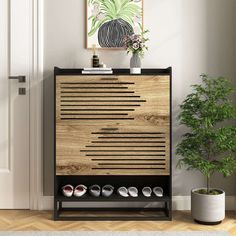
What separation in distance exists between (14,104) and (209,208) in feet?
5.61

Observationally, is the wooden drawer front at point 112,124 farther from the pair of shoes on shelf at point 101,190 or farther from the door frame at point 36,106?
the door frame at point 36,106

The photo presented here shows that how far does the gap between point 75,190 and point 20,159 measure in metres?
0.54

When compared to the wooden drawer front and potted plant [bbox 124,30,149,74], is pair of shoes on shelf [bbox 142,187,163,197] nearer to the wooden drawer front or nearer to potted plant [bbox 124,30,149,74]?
the wooden drawer front

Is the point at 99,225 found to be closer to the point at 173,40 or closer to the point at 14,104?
the point at 14,104

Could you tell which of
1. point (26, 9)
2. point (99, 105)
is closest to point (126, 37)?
point (99, 105)

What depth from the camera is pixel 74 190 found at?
11.4ft

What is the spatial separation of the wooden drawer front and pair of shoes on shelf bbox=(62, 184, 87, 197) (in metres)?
0.16

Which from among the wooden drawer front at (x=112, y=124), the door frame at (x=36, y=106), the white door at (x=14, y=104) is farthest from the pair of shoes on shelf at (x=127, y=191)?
the white door at (x=14, y=104)

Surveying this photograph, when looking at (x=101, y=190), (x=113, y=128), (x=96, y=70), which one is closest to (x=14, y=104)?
(x=96, y=70)

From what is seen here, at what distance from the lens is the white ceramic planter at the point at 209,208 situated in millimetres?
3285

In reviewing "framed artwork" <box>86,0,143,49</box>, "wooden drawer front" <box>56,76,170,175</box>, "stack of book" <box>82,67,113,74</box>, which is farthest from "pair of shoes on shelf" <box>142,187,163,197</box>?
"framed artwork" <box>86,0,143,49</box>

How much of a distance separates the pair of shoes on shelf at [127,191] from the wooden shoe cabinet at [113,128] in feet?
0.22

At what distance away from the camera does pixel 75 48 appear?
364 centimetres

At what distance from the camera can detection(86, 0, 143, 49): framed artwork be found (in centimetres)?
362
